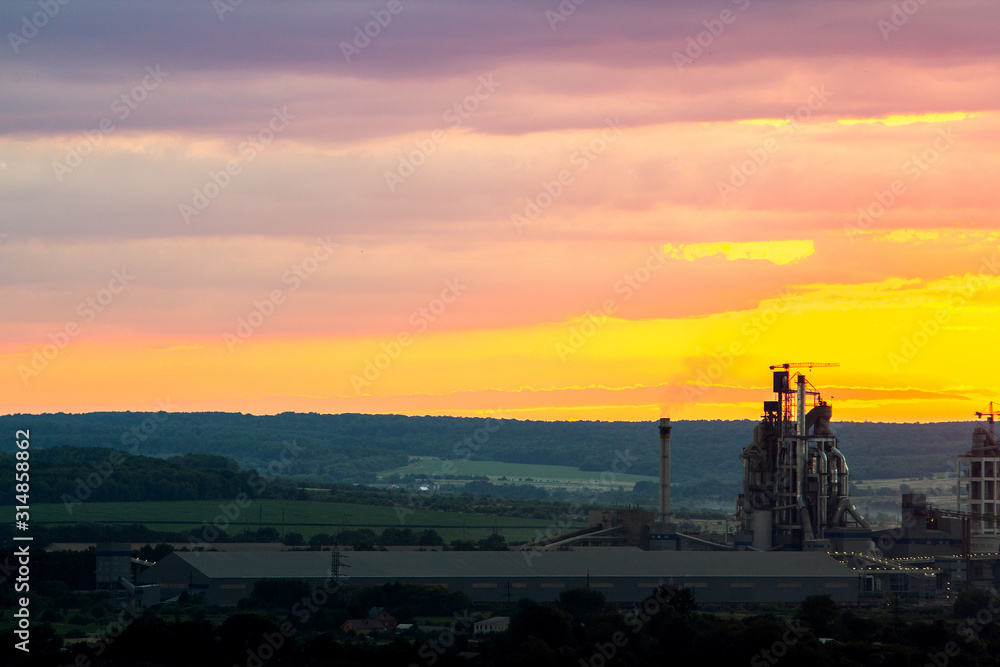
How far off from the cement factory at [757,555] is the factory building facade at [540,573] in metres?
0.14

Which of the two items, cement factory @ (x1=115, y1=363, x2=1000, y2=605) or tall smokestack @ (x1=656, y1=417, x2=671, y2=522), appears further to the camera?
tall smokestack @ (x1=656, y1=417, x2=671, y2=522)

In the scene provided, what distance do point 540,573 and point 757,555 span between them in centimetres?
1973

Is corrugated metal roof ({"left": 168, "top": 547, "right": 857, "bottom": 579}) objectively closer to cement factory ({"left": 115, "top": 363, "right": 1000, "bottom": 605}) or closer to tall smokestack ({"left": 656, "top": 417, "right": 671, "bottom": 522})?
cement factory ({"left": 115, "top": 363, "right": 1000, "bottom": 605})

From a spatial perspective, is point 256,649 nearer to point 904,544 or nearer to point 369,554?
point 369,554

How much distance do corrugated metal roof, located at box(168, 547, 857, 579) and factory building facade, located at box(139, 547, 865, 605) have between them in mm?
77

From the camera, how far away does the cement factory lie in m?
129

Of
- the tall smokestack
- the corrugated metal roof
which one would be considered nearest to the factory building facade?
the corrugated metal roof

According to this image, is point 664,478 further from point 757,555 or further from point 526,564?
point 526,564

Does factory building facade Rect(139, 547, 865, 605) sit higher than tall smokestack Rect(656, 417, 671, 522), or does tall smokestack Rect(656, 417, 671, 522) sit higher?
tall smokestack Rect(656, 417, 671, 522)

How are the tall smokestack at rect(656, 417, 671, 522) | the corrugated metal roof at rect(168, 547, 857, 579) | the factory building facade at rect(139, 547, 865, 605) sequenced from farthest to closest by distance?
the tall smokestack at rect(656, 417, 671, 522), the corrugated metal roof at rect(168, 547, 857, 579), the factory building facade at rect(139, 547, 865, 605)

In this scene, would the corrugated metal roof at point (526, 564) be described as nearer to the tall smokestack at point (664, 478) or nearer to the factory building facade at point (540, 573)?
the factory building facade at point (540, 573)

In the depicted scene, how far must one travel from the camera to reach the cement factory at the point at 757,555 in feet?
424

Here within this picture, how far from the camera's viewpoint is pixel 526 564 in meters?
134

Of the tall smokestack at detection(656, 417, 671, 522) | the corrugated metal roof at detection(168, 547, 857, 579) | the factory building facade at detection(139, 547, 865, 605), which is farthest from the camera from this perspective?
the tall smokestack at detection(656, 417, 671, 522)
